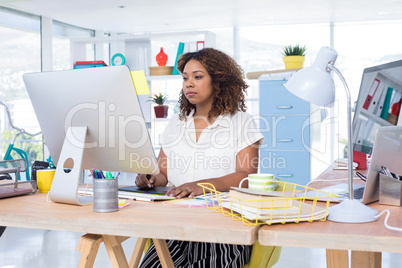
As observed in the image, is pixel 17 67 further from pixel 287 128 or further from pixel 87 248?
pixel 87 248

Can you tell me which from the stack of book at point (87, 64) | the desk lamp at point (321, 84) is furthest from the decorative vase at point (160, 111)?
the desk lamp at point (321, 84)

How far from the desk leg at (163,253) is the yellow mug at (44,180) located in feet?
1.78

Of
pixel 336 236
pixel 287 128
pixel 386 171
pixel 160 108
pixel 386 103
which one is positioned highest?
pixel 160 108

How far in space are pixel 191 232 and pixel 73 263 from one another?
2265 mm

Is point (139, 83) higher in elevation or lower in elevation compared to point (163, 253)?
higher

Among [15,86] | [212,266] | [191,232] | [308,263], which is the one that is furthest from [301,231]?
[15,86]

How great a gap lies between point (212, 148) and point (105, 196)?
88 centimetres

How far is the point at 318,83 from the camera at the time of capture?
4.28 ft

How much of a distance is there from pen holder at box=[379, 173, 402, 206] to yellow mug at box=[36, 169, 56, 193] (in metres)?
1.24

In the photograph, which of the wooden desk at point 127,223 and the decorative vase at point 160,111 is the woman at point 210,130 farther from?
the decorative vase at point 160,111

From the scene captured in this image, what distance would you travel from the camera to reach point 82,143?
1.57 m

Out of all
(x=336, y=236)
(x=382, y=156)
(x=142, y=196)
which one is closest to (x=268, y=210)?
(x=336, y=236)

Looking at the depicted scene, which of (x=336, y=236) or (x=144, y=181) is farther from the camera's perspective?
(x=144, y=181)

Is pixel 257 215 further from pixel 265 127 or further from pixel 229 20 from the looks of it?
pixel 229 20
